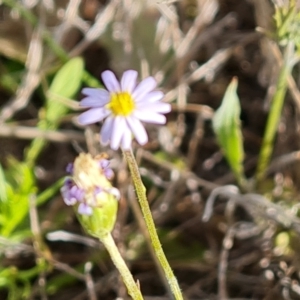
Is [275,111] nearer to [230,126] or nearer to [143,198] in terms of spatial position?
[230,126]

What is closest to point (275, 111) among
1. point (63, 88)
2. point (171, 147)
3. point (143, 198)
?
point (171, 147)

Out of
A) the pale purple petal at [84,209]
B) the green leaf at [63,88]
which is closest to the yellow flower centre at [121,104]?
the pale purple petal at [84,209]

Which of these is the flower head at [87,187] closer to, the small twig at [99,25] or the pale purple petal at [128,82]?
the pale purple petal at [128,82]

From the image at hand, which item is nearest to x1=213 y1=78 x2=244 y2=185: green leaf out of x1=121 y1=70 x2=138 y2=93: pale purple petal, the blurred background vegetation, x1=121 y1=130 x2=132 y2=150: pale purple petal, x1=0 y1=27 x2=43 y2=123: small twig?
the blurred background vegetation

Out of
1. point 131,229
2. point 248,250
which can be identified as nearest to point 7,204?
point 131,229

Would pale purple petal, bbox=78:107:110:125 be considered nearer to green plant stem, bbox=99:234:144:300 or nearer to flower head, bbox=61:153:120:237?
flower head, bbox=61:153:120:237
